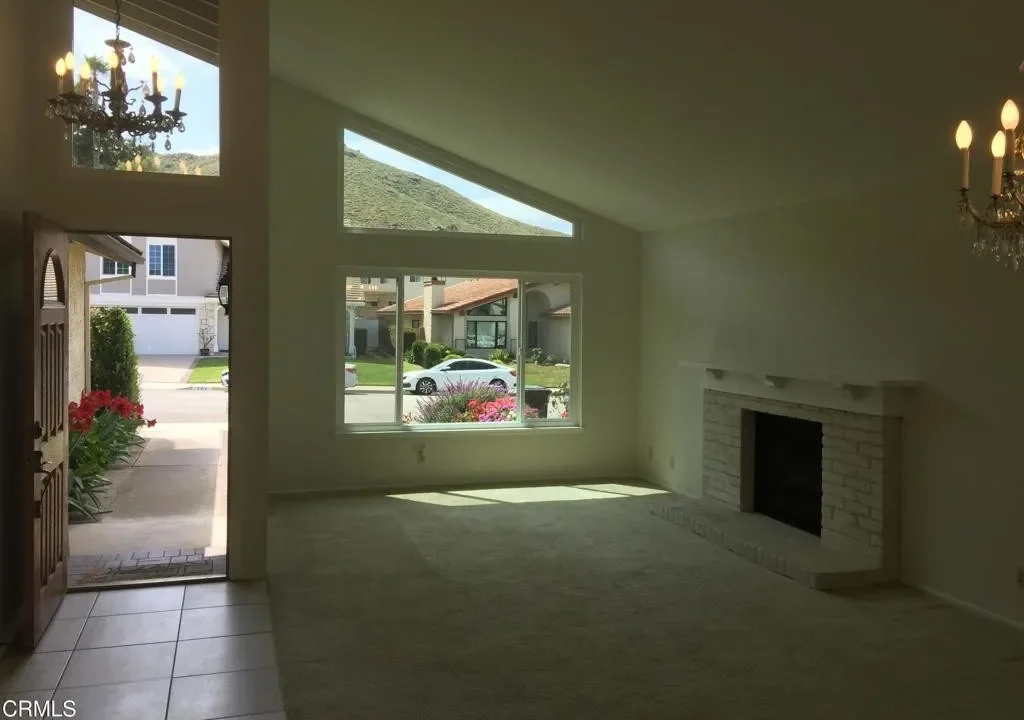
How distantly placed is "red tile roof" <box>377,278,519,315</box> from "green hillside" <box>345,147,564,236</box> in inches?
20.2

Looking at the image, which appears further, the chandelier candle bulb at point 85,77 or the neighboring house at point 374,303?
the neighboring house at point 374,303

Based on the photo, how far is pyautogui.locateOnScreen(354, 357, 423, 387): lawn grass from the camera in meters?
7.49

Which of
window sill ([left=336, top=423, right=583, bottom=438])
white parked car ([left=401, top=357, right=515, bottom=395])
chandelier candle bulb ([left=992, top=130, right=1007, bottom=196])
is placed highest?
chandelier candle bulb ([left=992, top=130, right=1007, bottom=196])

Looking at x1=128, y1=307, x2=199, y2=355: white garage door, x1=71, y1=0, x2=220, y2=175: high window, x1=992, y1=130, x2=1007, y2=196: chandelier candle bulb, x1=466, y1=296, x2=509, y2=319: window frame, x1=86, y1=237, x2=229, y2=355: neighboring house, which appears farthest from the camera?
x1=128, y1=307, x2=199, y2=355: white garage door

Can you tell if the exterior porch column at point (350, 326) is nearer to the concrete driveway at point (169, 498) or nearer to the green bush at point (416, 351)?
the green bush at point (416, 351)

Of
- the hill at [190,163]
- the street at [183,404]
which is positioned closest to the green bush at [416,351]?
the hill at [190,163]

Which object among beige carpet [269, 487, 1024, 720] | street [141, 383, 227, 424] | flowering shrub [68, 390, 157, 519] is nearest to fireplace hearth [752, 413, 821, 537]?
beige carpet [269, 487, 1024, 720]

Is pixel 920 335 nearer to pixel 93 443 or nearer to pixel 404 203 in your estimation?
pixel 404 203

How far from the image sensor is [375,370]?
7555 mm

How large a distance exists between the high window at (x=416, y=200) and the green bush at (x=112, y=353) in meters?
4.51

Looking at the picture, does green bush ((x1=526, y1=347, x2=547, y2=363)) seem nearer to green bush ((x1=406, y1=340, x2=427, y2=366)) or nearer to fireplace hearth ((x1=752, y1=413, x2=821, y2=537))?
green bush ((x1=406, y1=340, x2=427, y2=366))

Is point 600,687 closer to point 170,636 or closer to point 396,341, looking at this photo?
point 170,636

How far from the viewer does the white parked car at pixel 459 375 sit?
7.72 metres

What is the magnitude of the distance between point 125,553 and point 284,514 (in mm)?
1371
